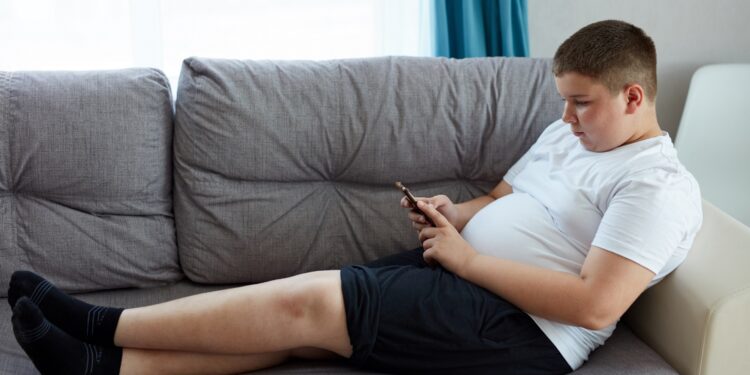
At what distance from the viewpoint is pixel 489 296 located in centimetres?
155

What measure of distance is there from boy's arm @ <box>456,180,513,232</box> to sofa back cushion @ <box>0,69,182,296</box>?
742 mm

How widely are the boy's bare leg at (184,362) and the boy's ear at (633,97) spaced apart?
2.89ft

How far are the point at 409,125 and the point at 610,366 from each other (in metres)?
0.76

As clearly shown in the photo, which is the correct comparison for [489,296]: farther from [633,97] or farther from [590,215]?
[633,97]

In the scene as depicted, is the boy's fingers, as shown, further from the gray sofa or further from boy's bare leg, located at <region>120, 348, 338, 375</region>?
boy's bare leg, located at <region>120, 348, 338, 375</region>

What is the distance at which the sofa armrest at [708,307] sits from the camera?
145 cm

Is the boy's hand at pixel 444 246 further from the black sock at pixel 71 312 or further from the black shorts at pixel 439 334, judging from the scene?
the black sock at pixel 71 312

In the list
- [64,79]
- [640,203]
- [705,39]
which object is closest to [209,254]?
[64,79]

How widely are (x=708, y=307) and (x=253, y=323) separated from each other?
2.81ft

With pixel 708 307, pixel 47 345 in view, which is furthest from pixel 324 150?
pixel 708 307

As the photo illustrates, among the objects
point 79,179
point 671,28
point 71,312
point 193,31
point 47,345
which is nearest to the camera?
point 47,345

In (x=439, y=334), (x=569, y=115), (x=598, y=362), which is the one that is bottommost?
(x=598, y=362)

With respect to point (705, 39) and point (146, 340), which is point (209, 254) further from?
point (705, 39)

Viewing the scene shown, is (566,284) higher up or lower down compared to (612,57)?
lower down
